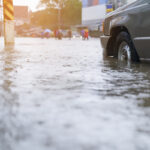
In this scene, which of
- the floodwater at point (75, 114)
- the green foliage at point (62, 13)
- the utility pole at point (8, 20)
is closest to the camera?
the floodwater at point (75, 114)

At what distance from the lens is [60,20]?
81.7 m

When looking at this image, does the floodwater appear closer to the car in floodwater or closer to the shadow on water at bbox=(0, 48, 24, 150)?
the shadow on water at bbox=(0, 48, 24, 150)

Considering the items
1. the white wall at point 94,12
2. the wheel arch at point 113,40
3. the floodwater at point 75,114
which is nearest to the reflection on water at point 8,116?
the floodwater at point 75,114

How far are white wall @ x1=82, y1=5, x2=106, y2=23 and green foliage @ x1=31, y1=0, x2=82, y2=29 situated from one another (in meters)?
18.5

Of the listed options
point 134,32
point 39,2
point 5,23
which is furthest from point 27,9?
point 134,32

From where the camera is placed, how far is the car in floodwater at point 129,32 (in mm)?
4887

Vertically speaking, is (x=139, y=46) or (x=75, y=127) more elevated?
(x=139, y=46)

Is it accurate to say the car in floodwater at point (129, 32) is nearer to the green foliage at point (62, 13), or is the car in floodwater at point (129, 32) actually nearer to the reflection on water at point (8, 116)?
the reflection on water at point (8, 116)

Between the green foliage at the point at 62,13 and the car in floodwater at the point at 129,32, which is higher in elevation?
the green foliage at the point at 62,13

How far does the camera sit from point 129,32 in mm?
5379

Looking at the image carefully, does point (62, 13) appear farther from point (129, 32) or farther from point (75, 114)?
point (75, 114)

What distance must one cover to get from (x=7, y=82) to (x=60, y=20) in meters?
79.4

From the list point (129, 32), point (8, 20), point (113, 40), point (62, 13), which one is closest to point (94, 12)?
point (62, 13)

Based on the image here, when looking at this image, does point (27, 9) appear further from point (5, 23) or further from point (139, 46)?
point (139, 46)
